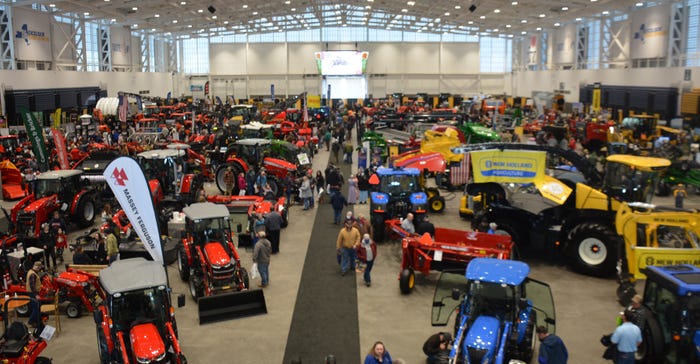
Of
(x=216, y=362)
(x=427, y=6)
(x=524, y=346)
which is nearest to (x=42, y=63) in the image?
(x=427, y=6)

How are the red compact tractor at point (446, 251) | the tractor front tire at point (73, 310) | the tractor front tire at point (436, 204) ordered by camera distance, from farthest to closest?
the tractor front tire at point (436, 204) → the red compact tractor at point (446, 251) → the tractor front tire at point (73, 310)

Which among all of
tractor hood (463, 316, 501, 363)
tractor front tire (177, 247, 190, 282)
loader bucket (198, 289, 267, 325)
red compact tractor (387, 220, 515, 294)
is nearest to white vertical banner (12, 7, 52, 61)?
tractor front tire (177, 247, 190, 282)

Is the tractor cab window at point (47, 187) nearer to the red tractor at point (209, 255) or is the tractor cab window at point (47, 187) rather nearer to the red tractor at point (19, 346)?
the red tractor at point (209, 255)

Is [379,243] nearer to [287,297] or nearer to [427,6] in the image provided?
[287,297]

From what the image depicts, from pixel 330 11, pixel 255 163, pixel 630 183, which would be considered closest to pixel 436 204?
pixel 630 183

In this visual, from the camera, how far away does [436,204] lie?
57.9 ft


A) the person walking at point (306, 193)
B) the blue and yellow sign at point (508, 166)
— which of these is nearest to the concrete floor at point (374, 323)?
the blue and yellow sign at point (508, 166)

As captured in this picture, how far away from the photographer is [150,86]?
48.8m

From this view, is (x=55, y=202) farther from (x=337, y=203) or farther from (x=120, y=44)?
(x=120, y=44)

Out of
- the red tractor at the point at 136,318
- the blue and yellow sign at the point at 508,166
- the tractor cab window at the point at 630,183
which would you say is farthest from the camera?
the tractor cab window at the point at 630,183

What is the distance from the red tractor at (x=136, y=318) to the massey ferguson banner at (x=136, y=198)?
35.5 inches

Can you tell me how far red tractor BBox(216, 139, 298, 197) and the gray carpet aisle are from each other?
17.1ft

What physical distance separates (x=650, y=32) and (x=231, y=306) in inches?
1203

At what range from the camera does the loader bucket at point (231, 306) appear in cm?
999
